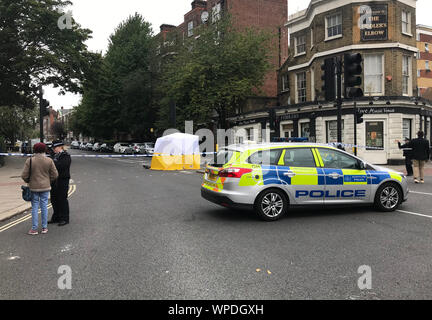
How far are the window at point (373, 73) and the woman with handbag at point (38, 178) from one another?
21.9 meters

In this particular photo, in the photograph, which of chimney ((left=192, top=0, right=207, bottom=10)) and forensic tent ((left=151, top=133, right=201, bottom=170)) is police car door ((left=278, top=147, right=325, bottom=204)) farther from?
chimney ((left=192, top=0, right=207, bottom=10))

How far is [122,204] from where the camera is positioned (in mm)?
9984

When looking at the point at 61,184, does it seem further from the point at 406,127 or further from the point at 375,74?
the point at 406,127

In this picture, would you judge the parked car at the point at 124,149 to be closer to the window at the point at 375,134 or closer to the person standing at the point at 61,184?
the window at the point at 375,134

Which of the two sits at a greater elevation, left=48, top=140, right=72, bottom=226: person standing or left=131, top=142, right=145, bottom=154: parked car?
left=131, top=142, right=145, bottom=154: parked car

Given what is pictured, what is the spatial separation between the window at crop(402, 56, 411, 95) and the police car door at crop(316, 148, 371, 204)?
64.7 feet

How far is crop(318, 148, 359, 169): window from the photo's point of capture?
26.2 ft

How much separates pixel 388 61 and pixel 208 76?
12402 mm

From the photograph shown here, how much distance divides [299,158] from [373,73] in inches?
756

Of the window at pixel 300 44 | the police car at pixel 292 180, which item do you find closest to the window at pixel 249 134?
the window at pixel 300 44

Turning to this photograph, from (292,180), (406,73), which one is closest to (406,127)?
(406,73)

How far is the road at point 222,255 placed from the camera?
13.1 feet

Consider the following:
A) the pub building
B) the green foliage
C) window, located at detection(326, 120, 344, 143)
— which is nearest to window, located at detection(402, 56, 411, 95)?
the pub building
